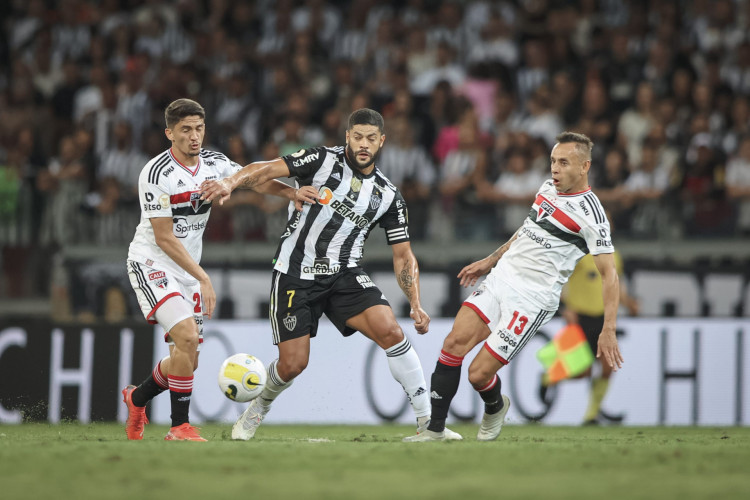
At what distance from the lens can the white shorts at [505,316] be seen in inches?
318

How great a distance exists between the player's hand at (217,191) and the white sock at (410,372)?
5.84ft

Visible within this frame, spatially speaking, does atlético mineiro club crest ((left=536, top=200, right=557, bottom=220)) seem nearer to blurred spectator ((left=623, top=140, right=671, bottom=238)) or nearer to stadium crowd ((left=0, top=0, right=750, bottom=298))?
stadium crowd ((left=0, top=0, right=750, bottom=298))

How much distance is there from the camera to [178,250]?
7.86 m

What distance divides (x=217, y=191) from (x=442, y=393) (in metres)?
2.29

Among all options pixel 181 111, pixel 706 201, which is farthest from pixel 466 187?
pixel 181 111

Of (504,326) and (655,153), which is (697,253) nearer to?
(655,153)

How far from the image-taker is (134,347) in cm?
1193

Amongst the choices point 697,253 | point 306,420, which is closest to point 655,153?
point 697,253

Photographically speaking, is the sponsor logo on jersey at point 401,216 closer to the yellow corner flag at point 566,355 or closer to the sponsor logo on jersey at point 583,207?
the sponsor logo on jersey at point 583,207

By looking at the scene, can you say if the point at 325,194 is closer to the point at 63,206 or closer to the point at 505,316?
the point at 505,316

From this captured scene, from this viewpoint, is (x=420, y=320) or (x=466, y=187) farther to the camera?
(x=466, y=187)

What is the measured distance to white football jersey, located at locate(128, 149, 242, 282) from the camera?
7.92m

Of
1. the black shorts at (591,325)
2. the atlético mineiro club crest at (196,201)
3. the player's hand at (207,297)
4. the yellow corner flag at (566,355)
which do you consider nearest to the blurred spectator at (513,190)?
the black shorts at (591,325)

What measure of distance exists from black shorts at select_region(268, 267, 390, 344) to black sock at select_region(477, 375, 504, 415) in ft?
3.45
